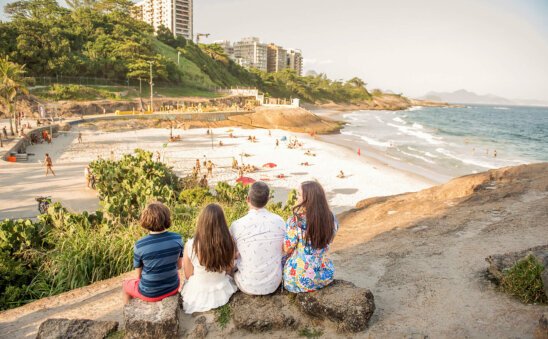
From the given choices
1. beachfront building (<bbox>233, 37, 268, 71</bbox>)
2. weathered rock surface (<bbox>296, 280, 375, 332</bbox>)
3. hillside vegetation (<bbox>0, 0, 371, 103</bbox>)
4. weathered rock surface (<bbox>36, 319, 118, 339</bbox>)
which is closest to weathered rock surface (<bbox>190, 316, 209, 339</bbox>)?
weathered rock surface (<bbox>36, 319, 118, 339</bbox>)

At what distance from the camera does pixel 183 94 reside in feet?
167

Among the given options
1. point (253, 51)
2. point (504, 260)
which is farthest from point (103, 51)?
point (253, 51)

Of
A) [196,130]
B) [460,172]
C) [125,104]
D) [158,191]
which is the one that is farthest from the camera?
[125,104]

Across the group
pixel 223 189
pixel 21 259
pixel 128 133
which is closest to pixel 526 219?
pixel 223 189

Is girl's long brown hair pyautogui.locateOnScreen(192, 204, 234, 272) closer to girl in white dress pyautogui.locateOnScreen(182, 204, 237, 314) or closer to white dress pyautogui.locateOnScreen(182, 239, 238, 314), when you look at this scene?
girl in white dress pyautogui.locateOnScreen(182, 204, 237, 314)

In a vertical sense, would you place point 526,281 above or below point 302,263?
below

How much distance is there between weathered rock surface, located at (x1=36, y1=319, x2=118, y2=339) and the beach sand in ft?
30.2

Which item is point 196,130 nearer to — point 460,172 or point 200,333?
point 460,172

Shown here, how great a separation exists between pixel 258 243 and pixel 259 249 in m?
0.06

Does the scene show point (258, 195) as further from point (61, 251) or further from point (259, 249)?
point (61, 251)

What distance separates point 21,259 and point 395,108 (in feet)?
376

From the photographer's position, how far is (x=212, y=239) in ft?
9.82

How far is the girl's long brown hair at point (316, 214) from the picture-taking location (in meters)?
3.00

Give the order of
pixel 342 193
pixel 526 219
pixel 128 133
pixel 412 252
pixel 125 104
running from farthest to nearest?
pixel 125 104 < pixel 128 133 < pixel 342 193 < pixel 526 219 < pixel 412 252
